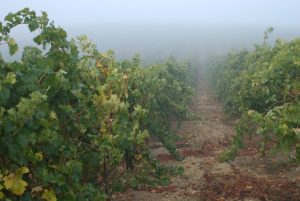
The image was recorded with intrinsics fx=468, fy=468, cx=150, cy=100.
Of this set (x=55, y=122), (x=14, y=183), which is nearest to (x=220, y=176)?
(x=55, y=122)

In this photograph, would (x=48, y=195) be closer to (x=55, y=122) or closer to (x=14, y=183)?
(x=14, y=183)

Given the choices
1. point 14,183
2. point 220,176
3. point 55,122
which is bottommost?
point 220,176

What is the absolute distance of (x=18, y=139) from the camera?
5.45 meters

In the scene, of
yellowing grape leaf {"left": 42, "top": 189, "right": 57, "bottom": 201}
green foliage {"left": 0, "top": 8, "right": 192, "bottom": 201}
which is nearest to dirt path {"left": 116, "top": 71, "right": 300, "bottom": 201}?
green foliage {"left": 0, "top": 8, "right": 192, "bottom": 201}

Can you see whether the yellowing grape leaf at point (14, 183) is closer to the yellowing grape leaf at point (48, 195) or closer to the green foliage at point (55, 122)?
the green foliage at point (55, 122)

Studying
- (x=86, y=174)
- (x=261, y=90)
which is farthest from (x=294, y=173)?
(x=86, y=174)

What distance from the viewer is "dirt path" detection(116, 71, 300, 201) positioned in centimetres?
1161

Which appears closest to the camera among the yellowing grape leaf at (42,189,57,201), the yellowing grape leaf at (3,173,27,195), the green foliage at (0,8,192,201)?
the yellowing grape leaf at (3,173,27,195)

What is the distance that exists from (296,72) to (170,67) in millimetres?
13828

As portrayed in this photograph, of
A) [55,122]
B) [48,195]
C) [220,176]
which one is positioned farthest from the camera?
[220,176]

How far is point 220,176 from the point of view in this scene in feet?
43.8

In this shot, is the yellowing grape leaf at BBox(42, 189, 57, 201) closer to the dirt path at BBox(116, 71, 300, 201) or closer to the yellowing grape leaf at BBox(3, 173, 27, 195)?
the yellowing grape leaf at BBox(3, 173, 27, 195)

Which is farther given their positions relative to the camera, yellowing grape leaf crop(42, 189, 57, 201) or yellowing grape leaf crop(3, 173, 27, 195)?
yellowing grape leaf crop(42, 189, 57, 201)

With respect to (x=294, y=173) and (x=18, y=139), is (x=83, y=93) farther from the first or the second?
(x=294, y=173)
